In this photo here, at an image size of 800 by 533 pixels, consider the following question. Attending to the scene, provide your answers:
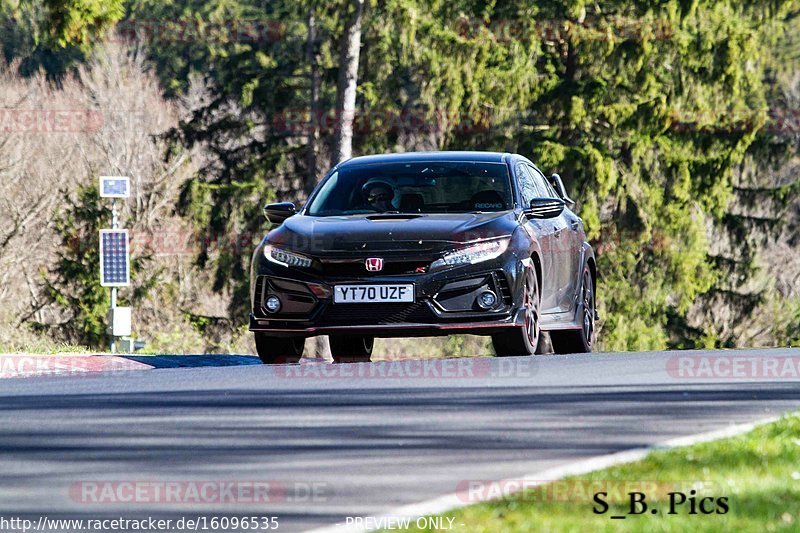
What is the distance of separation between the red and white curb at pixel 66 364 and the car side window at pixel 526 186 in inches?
141

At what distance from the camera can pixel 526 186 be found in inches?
603

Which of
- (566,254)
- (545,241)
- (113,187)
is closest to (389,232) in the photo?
(545,241)

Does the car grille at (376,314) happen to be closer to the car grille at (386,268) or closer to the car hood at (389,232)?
the car grille at (386,268)

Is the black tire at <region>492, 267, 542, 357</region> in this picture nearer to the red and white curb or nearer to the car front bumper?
the car front bumper

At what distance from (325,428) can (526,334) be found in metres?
5.52

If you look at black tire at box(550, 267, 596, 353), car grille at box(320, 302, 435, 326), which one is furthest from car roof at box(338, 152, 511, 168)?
car grille at box(320, 302, 435, 326)

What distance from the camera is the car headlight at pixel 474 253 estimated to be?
13.3 metres

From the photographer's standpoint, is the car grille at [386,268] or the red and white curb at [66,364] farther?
the red and white curb at [66,364]

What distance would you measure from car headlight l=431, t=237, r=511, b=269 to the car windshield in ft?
3.05

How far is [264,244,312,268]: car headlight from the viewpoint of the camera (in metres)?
13.4

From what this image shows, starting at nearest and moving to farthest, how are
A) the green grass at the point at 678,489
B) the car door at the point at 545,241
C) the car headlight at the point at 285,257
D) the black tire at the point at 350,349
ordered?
the green grass at the point at 678,489
the car headlight at the point at 285,257
the car door at the point at 545,241
the black tire at the point at 350,349

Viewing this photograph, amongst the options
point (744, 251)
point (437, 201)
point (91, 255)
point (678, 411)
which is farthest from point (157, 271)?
point (678, 411)

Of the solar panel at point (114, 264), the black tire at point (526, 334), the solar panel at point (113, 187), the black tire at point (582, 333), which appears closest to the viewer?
the black tire at point (526, 334)

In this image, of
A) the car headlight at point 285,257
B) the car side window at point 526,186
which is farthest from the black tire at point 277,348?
the car side window at point 526,186
